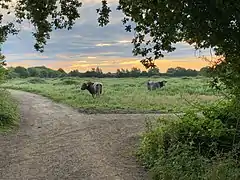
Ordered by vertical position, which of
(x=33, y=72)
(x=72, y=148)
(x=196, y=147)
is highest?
(x=33, y=72)

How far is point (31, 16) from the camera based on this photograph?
8.11m

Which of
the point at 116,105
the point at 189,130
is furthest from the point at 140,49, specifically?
the point at 116,105

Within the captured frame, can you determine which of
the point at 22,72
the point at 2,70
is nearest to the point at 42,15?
the point at 2,70

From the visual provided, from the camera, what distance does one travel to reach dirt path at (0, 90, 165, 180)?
9.39 metres

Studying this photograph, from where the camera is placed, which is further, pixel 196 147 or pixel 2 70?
pixel 2 70

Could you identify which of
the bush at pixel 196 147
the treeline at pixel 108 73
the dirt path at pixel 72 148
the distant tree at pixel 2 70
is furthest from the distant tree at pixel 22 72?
the bush at pixel 196 147

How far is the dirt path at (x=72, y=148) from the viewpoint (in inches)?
370

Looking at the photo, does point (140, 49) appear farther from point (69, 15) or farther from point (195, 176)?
point (195, 176)

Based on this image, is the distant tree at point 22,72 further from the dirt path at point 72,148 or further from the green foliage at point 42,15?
the green foliage at point 42,15

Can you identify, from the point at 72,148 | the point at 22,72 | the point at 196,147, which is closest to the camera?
the point at 196,147

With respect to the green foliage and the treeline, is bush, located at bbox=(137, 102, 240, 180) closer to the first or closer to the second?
the green foliage

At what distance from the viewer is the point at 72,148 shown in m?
12.0

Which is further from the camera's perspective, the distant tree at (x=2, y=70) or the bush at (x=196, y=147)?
the distant tree at (x=2, y=70)

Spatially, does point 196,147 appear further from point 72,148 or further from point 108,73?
point 108,73
